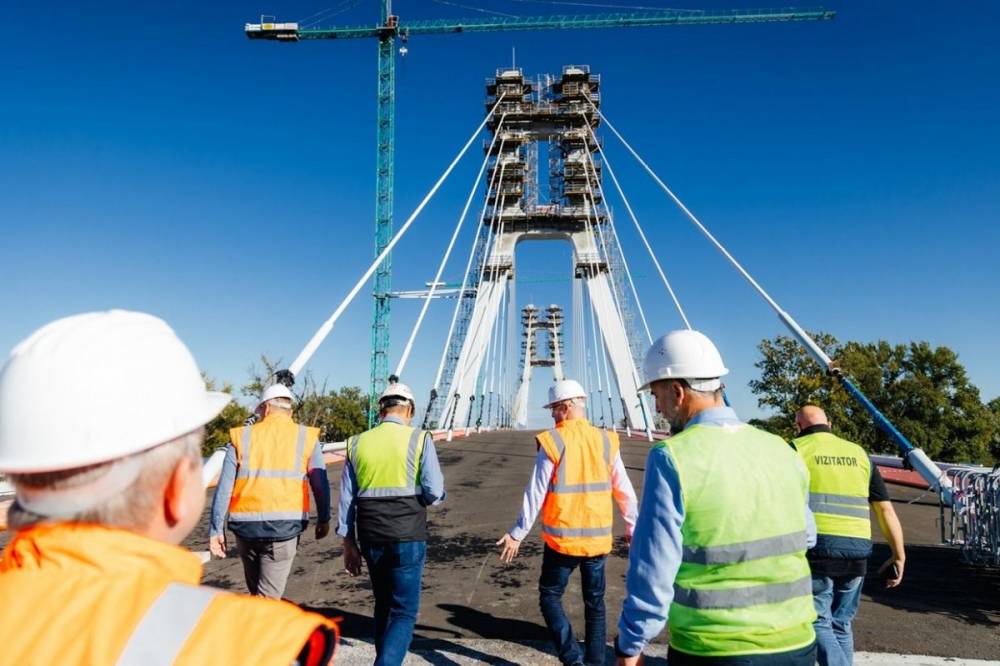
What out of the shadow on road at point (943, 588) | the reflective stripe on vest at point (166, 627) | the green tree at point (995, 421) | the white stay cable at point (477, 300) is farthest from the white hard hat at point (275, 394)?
the green tree at point (995, 421)

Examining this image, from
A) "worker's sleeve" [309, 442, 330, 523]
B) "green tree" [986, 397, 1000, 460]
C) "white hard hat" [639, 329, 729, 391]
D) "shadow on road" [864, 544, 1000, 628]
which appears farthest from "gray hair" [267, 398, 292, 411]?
"green tree" [986, 397, 1000, 460]

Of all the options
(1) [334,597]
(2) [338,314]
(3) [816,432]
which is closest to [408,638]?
(1) [334,597]

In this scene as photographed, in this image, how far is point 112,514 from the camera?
1.02 meters

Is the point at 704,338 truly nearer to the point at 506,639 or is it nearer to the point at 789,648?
the point at 789,648

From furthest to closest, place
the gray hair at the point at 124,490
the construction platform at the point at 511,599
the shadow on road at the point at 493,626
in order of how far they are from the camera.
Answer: the shadow on road at the point at 493,626 < the construction platform at the point at 511,599 < the gray hair at the point at 124,490

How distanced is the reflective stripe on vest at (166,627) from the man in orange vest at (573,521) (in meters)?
3.09

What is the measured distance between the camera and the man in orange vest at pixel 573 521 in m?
3.88

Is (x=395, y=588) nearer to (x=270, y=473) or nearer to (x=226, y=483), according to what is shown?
(x=270, y=473)

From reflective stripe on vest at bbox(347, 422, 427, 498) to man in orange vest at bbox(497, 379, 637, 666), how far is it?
0.79 m

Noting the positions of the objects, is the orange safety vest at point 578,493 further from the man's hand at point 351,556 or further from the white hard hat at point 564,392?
the man's hand at point 351,556

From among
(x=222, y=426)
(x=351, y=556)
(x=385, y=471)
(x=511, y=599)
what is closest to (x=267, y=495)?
(x=351, y=556)

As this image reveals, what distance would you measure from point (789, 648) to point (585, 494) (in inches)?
77.9

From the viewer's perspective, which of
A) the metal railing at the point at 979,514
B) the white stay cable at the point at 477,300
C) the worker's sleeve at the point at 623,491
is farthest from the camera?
the white stay cable at the point at 477,300

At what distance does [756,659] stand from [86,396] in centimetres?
214
